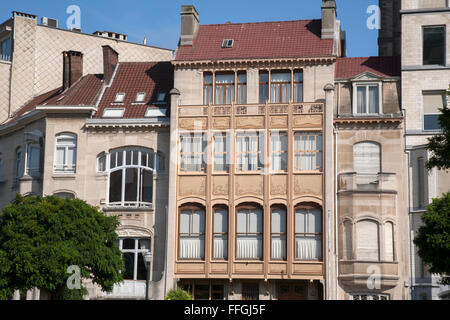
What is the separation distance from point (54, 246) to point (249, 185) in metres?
11.0

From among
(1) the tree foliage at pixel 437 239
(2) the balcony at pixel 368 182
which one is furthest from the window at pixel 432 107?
(1) the tree foliage at pixel 437 239

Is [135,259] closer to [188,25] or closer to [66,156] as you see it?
[66,156]

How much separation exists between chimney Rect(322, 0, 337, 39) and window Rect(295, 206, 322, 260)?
9648mm

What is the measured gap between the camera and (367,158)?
39625 mm

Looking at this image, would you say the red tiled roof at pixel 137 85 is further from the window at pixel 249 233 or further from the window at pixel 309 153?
the window at pixel 309 153

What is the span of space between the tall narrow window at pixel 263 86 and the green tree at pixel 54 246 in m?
10.7

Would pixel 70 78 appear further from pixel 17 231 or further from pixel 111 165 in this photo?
pixel 17 231

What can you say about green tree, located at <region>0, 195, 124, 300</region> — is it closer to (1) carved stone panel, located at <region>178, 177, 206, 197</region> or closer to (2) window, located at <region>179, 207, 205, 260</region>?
(2) window, located at <region>179, 207, 205, 260</region>

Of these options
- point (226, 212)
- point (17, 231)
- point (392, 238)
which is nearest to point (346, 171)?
point (392, 238)

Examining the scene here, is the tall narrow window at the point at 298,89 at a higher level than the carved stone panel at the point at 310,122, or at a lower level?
higher

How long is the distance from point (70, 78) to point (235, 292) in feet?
55.2

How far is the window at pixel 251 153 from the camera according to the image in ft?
129

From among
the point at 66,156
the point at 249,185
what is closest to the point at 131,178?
the point at 66,156

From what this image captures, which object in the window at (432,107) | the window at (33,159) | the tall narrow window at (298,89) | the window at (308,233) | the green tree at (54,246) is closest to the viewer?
the green tree at (54,246)
